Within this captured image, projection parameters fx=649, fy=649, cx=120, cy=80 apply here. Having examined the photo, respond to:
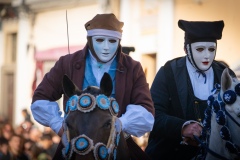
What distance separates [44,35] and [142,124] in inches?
701

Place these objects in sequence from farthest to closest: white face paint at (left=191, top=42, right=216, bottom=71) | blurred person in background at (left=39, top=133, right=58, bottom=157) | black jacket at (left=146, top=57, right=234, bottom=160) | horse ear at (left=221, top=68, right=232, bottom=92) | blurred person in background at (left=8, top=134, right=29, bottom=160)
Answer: blurred person in background at (left=39, top=133, right=58, bottom=157) < blurred person in background at (left=8, top=134, right=29, bottom=160) < black jacket at (left=146, top=57, right=234, bottom=160) < white face paint at (left=191, top=42, right=216, bottom=71) < horse ear at (left=221, top=68, right=232, bottom=92)

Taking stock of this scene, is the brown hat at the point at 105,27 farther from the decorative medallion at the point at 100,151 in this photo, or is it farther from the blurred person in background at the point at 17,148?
the blurred person in background at the point at 17,148

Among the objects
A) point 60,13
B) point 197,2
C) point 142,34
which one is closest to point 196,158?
point 197,2

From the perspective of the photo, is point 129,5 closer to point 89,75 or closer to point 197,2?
point 197,2

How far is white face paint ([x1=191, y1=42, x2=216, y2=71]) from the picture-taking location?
18.1ft

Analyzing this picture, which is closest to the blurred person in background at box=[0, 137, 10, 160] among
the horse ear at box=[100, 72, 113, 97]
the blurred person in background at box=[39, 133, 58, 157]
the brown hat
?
the blurred person in background at box=[39, 133, 58, 157]

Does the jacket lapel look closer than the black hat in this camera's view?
No

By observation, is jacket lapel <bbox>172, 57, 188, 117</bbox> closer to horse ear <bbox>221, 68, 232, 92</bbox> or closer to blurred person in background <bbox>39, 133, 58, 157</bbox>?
horse ear <bbox>221, 68, 232, 92</bbox>

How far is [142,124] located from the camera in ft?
15.7

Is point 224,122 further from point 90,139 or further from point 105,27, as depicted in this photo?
point 105,27

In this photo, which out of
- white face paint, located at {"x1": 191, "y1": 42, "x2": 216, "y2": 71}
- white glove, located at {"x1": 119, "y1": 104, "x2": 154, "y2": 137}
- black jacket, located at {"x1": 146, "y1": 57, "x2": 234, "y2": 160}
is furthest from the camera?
black jacket, located at {"x1": 146, "y1": 57, "x2": 234, "y2": 160}

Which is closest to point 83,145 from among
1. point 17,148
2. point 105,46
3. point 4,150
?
point 105,46

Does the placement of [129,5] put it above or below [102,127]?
above

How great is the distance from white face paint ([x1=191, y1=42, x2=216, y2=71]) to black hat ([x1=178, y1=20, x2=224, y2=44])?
48 mm
